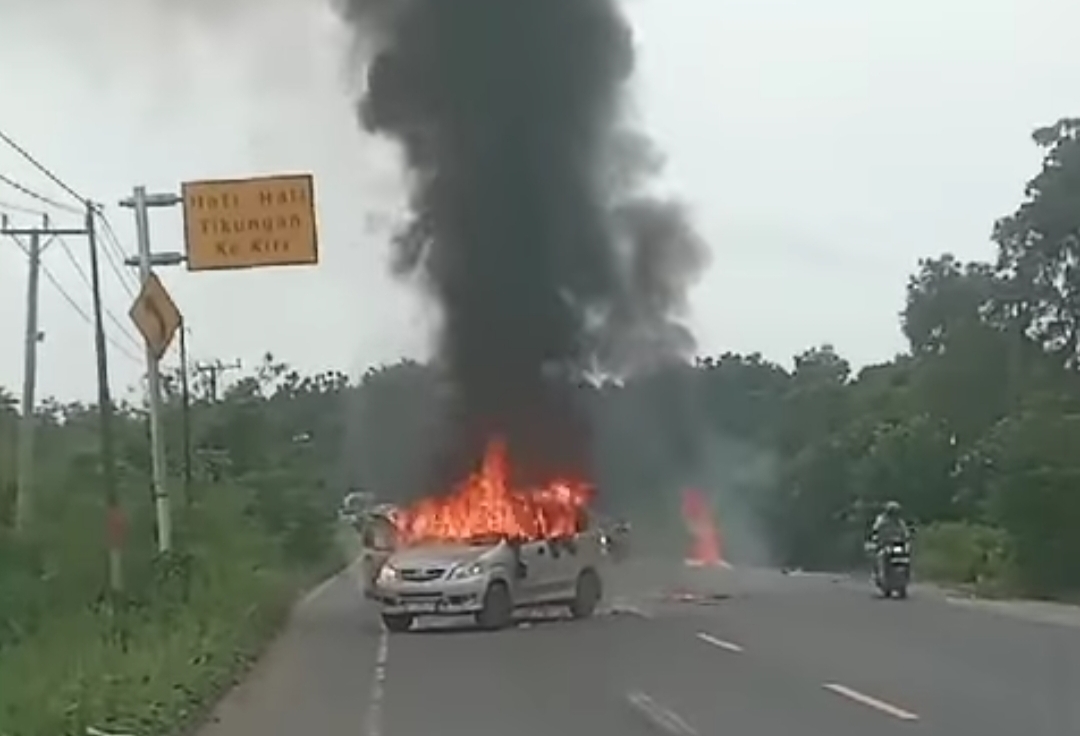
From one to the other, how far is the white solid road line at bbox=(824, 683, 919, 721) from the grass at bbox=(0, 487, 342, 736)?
538 centimetres

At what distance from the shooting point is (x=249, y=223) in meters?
30.4

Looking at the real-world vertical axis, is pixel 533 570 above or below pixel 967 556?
above

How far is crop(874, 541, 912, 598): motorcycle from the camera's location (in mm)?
34438

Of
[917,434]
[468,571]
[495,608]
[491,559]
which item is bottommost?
[495,608]

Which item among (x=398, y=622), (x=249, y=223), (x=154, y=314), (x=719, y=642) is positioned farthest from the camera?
(x=249, y=223)

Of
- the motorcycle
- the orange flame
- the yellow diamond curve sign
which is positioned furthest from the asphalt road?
the yellow diamond curve sign

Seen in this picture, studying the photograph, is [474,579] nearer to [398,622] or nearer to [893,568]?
[398,622]

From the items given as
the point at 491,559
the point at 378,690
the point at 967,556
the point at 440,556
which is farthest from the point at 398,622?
the point at 967,556

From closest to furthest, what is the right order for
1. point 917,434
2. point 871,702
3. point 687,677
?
point 871,702 < point 687,677 < point 917,434

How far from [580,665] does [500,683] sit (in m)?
1.92

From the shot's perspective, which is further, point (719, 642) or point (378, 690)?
point (719, 642)

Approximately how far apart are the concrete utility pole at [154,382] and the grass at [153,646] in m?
0.58

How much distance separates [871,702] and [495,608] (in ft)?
39.1

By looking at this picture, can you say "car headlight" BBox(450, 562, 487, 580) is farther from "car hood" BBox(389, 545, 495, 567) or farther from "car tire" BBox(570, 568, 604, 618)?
"car tire" BBox(570, 568, 604, 618)
